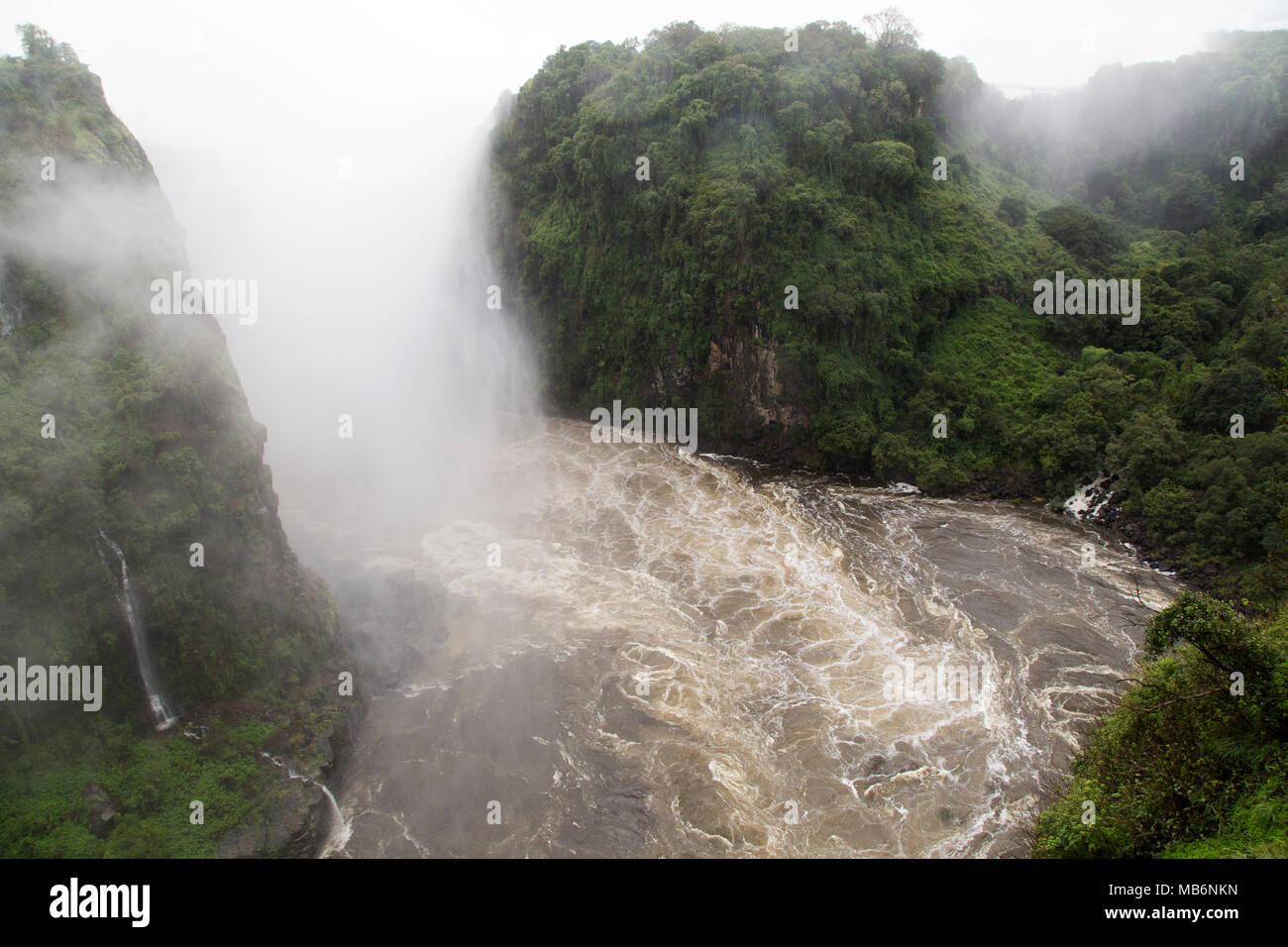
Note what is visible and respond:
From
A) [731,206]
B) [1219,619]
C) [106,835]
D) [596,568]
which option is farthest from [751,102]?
[106,835]

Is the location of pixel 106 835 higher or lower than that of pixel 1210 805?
lower

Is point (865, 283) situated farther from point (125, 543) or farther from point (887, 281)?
point (125, 543)

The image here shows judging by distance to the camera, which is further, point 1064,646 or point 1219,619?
point 1064,646

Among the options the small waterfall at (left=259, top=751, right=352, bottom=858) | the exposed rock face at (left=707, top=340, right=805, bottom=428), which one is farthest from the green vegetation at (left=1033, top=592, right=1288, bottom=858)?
the exposed rock face at (left=707, top=340, right=805, bottom=428)

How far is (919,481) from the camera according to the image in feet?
95.6

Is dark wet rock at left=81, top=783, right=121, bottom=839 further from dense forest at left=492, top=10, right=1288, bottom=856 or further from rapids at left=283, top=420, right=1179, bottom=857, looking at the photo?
dense forest at left=492, top=10, right=1288, bottom=856

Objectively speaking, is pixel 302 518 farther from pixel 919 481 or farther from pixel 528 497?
pixel 919 481

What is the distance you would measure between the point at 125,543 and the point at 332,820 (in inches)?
272

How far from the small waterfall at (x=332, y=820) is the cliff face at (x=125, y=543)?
8.1 inches

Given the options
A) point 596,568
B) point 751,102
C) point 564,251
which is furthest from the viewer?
point 564,251

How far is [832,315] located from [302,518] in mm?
22258

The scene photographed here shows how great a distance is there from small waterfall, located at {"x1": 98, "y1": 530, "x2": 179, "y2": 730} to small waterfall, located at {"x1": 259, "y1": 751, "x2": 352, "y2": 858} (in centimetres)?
215

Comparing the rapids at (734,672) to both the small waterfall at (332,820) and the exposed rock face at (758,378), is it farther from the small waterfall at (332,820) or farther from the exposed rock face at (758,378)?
the exposed rock face at (758,378)

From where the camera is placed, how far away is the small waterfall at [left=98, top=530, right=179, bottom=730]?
1440cm
